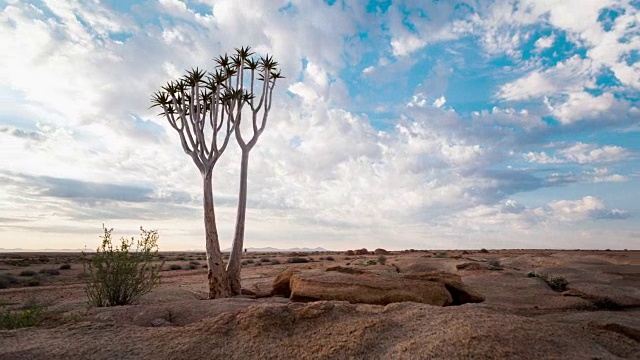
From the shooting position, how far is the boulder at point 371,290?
8383mm

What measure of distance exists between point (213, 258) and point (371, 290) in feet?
23.0

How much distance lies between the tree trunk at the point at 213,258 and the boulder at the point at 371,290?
4997mm

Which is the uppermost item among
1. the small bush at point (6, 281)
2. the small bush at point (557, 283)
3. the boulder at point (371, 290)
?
the boulder at point (371, 290)

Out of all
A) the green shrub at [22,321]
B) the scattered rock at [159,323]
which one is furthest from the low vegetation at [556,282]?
the green shrub at [22,321]

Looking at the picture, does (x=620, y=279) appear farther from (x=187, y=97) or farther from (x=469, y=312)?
(x=187, y=97)

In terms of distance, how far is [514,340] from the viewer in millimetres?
3920

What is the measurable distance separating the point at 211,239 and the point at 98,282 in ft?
13.7

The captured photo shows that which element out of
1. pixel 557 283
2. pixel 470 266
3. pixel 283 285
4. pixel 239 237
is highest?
pixel 239 237

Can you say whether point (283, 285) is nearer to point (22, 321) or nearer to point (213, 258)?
point (213, 258)

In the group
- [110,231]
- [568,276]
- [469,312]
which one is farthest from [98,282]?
[568,276]

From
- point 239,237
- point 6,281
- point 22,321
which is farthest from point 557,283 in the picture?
point 6,281

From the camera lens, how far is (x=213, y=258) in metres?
13.7

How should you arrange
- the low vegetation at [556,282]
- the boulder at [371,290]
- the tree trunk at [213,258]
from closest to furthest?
the boulder at [371,290] < the tree trunk at [213,258] < the low vegetation at [556,282]

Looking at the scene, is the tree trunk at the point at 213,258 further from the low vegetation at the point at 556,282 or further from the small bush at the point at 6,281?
the small bush at the point at 6,281
